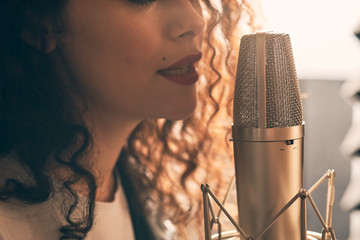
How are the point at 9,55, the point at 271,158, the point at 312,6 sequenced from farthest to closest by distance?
the point at 312,6 → the point at 9,55 → the point at 271,158

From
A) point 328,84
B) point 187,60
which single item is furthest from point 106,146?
point 328,84

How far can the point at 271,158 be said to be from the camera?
0.45 meters

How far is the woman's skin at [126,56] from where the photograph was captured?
58cm

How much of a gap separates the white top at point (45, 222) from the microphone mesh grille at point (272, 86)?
0.32 m

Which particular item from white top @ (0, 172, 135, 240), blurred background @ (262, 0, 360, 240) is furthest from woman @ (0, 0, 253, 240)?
blurred background @ (262, 0, 360, 240)

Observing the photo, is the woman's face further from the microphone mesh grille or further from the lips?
the microphone mesh grille

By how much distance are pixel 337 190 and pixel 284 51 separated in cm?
46

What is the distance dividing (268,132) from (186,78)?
0.79ft

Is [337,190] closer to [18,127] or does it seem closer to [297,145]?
[297,145]

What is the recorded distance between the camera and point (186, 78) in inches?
25.4

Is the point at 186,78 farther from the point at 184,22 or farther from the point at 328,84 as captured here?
the point at 328,84

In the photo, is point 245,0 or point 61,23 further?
point 245,0

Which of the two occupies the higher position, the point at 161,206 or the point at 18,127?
the point at 18,127

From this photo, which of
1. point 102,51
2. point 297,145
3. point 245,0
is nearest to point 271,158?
point 297,145
